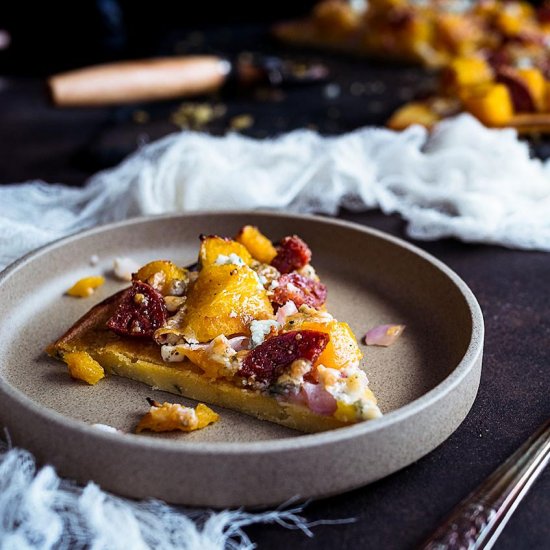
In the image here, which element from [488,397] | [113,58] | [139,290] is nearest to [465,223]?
[488,397]

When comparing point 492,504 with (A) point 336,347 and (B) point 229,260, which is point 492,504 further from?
(B) point 229,260

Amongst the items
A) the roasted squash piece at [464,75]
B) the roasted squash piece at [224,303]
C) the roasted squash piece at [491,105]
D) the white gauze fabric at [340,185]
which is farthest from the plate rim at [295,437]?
the roasted squash piece at [464,75]

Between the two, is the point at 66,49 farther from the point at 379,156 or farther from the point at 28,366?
the point at 28,366

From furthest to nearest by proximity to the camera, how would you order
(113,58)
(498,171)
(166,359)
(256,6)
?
(256,6) → (113,58) → (498,171) → (166,359)

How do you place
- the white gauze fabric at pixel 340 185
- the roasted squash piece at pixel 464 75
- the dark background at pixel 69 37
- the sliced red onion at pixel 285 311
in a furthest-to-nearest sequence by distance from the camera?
the dark background at pixel 69 37 → the roasted squash piece at pixel 464 75 → the white gauze fabric at pixel 340 185 → the sliced red onion at pixel 285 311

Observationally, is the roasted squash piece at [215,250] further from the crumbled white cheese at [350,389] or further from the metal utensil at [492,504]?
the metal utensil at [492,504]

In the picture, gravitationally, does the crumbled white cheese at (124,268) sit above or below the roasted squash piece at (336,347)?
below
